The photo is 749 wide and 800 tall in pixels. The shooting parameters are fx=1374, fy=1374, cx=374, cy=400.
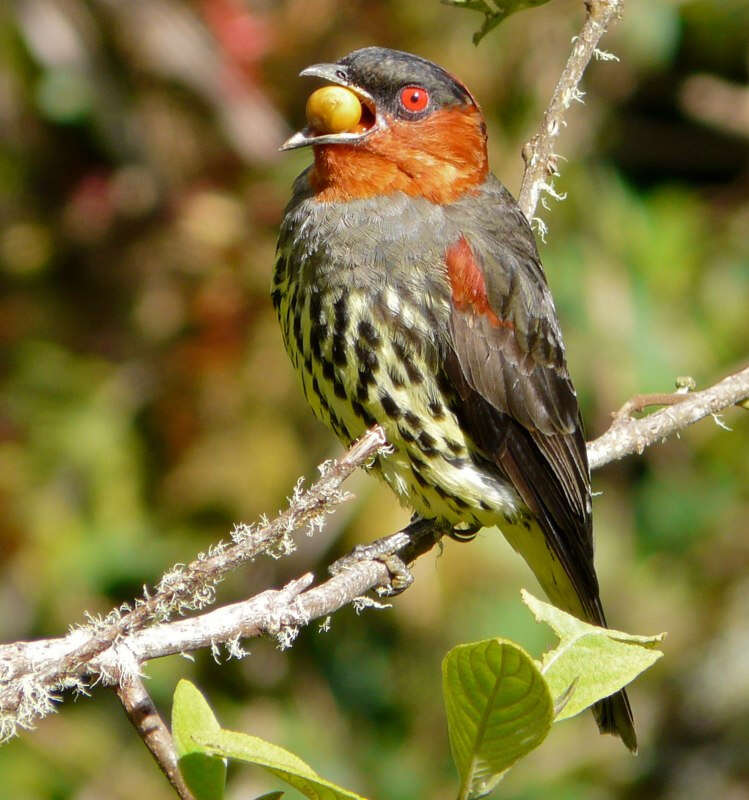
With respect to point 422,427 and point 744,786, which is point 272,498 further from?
point 744,786

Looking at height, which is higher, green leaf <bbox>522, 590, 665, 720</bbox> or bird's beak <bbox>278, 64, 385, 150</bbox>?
bird's beak <bbox>278, 64, 385, 150</bbox>

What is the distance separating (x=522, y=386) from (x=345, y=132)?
801 mm

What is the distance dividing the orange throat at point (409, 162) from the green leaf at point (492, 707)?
196 cm

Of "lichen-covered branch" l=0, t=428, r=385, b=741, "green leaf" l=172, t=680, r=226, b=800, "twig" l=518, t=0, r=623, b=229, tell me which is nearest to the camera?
"green leaf" l=172, t=680, r=226, b=800

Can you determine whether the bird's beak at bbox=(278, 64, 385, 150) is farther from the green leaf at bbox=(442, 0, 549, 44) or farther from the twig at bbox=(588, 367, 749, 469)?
the twig at bbox=(588, 367, 749, 469)

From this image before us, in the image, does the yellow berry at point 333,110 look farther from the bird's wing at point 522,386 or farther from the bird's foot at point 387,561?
the bird's foot at point 387,561

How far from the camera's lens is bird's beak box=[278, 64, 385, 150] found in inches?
129

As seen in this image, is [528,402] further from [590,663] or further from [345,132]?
[590,663]

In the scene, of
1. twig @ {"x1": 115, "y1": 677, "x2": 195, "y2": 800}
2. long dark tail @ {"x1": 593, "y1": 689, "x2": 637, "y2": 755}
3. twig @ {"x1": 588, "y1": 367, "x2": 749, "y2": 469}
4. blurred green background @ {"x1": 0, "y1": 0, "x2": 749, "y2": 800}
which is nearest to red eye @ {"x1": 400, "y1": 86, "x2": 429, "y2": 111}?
twig @ {"x1": 588, "y1": 367, "x2": 749, "y2": 469}

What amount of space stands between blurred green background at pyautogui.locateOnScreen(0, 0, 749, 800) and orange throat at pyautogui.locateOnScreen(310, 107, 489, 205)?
47.5 inches

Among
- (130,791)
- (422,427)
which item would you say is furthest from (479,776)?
A: (130,791)

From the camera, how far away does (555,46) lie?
16.3 feet

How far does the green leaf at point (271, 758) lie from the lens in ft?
5.01

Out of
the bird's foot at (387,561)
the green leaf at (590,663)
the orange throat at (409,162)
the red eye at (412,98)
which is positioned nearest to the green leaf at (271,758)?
the green leaf at (590,663)
